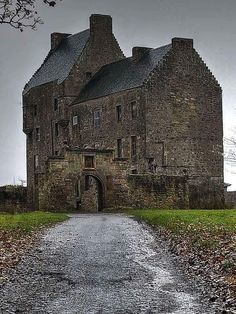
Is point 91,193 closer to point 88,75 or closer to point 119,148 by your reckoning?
point 119,148

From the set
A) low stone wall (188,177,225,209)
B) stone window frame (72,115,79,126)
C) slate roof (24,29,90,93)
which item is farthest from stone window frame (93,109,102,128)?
low stone wall (188,177,225,209)

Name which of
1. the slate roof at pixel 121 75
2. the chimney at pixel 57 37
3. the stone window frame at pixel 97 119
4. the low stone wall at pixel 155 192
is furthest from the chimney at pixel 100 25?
the low stone wall at pixel 155 192

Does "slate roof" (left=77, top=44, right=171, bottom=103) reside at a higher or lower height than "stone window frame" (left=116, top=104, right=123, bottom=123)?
higher

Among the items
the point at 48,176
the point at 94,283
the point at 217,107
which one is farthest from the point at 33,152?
the point at 94,283

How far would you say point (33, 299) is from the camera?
619 inches

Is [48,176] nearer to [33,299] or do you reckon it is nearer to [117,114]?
[117,114]

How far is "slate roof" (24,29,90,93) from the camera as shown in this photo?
261 ft

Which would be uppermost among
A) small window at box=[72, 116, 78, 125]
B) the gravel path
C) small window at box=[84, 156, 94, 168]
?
small window at box=[72, 116, 78, 125]

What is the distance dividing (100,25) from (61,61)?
6.25 metres

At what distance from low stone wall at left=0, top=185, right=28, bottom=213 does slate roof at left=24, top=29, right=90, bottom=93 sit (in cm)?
2128

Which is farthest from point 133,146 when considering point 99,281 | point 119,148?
point 99,281

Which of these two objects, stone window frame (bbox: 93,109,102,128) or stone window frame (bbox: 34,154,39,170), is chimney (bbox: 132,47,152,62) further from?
stone window frame (bbox: 34,154,39,170)

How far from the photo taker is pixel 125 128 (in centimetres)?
6962

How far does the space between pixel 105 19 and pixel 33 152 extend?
1669 cm
